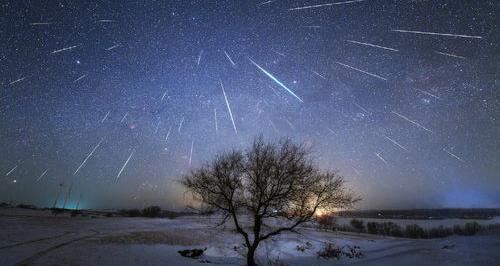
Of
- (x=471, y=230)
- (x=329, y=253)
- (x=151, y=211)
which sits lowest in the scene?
(x=329, y=253)

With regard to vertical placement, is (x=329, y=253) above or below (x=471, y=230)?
below

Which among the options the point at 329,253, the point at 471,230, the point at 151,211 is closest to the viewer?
the point at 329,253

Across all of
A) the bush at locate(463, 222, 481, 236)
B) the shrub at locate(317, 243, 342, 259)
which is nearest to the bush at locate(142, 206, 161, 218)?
the shrub at locate(317, 243, 342, 259)

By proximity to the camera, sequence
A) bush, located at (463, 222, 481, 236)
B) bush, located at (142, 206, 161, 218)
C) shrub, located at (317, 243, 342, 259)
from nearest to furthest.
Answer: shrub, located at (317, 243, 342, 259)
bush, located at (463, 222, 481, 236)
bush, located at (142, 206, 161, 218)

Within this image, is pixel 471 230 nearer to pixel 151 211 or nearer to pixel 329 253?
pixel 329 253

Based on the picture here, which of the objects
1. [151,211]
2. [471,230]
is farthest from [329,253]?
[151,211]

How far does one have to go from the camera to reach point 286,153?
23.7 metres

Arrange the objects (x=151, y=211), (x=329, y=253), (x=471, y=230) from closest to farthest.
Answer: (x=329, y=253) < (x=471, y=230) < (x=151, y=211)

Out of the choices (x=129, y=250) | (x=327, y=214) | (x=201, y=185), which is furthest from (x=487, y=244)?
(x=129, y=250)

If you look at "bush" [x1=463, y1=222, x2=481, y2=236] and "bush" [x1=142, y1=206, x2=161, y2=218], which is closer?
"bush" [x1=463, y1=222, x2=481, y2=236]

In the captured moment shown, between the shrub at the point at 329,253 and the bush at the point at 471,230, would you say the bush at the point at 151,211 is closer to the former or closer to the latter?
the shrub at the point at 329,253

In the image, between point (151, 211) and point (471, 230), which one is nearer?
point (471, 230)

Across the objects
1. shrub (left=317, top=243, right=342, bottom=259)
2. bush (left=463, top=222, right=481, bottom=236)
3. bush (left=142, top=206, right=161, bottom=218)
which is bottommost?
shrub (left=317, top=243, right=342, bottom=259)

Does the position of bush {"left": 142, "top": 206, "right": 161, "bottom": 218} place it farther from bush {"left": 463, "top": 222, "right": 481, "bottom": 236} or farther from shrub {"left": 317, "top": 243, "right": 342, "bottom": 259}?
bush {"left": 463, "top": 222, "right": 481, "bottom": 236}
